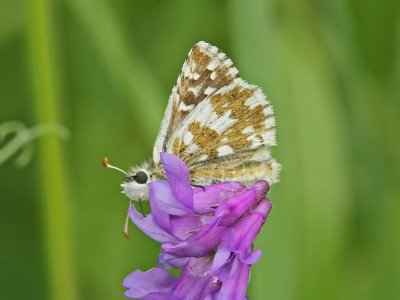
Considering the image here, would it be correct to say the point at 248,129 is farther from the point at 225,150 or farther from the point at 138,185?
the point at 138,185

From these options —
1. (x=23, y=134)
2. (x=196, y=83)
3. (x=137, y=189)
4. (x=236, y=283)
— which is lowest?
(x=236, y=283)

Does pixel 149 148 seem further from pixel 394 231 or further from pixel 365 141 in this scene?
pixel 394 231

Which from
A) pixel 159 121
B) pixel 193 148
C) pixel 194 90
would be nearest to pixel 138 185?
pixel 193 148

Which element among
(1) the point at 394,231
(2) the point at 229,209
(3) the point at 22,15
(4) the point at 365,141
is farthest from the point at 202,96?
(3) the point at 22,15

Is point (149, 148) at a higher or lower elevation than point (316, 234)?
higher

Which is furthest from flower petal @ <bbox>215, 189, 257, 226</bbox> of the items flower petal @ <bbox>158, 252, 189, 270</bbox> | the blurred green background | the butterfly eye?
the blurred green background

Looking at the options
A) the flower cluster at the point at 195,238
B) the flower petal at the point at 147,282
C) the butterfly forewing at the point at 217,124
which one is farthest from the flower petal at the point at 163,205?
the butterfly forewing at the point at 217,124
